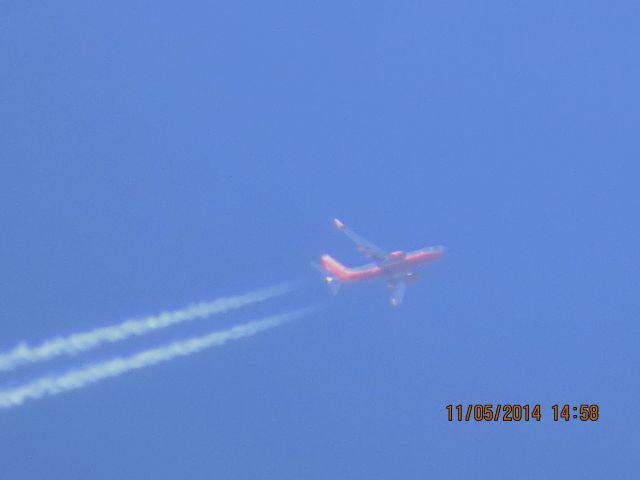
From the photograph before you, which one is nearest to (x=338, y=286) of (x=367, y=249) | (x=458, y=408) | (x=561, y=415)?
(x=367, y=249)

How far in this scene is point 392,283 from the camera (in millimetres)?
37312

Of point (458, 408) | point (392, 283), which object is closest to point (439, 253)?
point (392, 283)

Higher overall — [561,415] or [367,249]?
[367,249]

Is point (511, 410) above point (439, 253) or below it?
below

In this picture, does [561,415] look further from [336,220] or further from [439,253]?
[336,220]

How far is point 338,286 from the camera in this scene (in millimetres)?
36719

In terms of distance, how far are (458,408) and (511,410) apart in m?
1.46

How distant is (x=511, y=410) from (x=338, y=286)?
6.06 m

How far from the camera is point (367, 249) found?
36.9 meters

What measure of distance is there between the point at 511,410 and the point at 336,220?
7034mm

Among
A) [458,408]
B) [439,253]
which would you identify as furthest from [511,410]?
[439,253]

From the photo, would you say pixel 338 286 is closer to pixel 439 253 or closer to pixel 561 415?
pixel 439 253

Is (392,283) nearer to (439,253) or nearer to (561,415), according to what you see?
(439,253)

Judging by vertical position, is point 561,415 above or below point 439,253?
below
